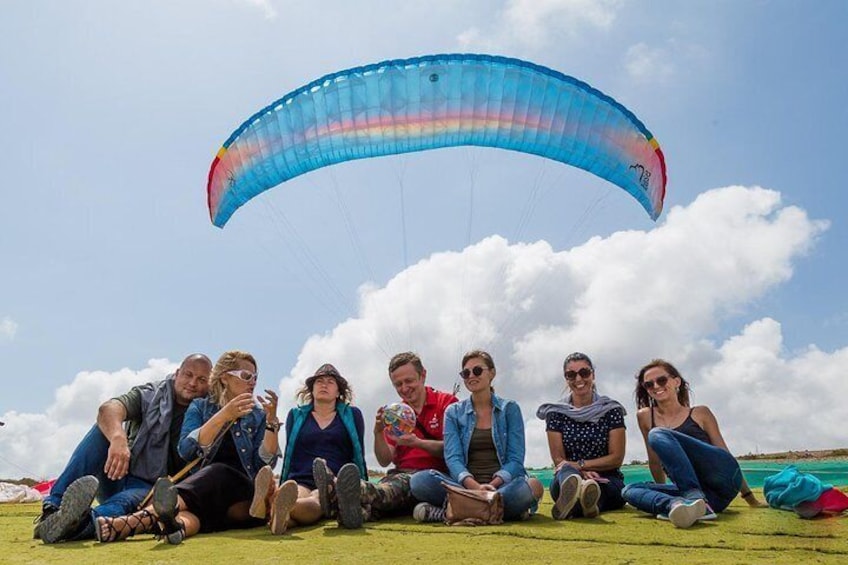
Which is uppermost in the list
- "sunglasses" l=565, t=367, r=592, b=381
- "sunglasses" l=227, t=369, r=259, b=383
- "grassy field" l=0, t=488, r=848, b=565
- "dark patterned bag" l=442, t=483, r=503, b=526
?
"sunglasses" l=565, t=367, r=592, b=381

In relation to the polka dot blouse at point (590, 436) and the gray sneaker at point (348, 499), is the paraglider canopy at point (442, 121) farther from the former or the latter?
the gray sneaker at point (348, 499)

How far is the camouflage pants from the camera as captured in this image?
4.93 meters

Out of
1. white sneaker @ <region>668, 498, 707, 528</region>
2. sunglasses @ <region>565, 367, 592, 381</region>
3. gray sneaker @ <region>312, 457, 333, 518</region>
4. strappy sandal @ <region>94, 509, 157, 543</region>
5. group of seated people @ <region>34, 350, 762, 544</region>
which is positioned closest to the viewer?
strappy sandal @ <region>94, 509, 157, 543</region>

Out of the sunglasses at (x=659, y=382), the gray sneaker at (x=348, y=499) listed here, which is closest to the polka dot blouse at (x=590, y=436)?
the sunglasses at (x=659, y=382)

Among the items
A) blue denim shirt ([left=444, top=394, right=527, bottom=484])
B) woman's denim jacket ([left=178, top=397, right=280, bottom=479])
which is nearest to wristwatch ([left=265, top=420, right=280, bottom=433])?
woman's denim jacket ([left=178, top=397, right=280, bottom=479])

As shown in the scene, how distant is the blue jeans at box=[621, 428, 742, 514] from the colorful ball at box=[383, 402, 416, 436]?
1764 mm

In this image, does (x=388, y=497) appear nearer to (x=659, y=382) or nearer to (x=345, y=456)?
(x=345, y=456)

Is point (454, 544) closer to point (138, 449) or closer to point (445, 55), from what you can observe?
point (138, 449)

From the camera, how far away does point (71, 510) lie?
13.7 feet

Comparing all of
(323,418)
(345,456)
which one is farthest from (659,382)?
(323,418)

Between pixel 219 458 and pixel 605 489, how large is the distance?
2.93 meters

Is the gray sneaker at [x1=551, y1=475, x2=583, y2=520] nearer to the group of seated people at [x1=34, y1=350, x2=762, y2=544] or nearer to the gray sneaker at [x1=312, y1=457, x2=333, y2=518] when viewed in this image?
the group of seated people at [x1=34, y1=350, x2=762, y2=544]

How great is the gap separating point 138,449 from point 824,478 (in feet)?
33.9

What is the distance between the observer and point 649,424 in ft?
18.1
